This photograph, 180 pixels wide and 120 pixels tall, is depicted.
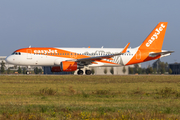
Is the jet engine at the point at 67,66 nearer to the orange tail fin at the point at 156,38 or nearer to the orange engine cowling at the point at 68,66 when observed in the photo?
the orange engine cowling at the point at 68,66

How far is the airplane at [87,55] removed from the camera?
41.8 meters

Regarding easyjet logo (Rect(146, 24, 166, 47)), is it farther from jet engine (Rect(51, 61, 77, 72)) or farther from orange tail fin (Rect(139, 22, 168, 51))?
jet engine (Rect(51, 61, 77, 72))

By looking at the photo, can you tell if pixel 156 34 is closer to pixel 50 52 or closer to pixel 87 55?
pixel 87 55

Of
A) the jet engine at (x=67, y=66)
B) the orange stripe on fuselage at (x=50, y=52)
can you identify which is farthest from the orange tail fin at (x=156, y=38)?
the jet engine at (x=67, y=66)

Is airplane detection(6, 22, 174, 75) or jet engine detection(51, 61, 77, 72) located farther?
airplane detection(6, 22, 174, 75)

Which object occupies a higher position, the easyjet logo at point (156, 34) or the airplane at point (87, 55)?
Answer: the easyjet logo at point (156, 34)

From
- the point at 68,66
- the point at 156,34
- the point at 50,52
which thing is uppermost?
the point at 156,34

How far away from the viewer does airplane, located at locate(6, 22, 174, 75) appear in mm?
41812

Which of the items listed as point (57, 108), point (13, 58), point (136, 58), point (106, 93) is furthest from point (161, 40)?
point (57, 108)

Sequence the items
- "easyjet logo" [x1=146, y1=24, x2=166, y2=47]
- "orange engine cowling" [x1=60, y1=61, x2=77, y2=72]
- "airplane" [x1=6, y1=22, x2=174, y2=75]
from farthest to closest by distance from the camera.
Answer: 1. "easyjet logo" [x1=146, y1=24, x2=166, y2=47]
2. "airplane" [x1=6, y1=22, x2=174, y2=75]
3. "orange engine cowling" [x1=60, y1=61, x2=77, y2=72]

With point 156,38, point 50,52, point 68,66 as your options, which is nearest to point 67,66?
point 68,66

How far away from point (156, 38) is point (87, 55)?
11164 mm

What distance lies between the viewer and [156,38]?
46.3m

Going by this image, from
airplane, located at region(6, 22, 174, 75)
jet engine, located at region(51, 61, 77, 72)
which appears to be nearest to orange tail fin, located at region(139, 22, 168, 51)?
airplane, located at region(6, 22, 174, 75)
